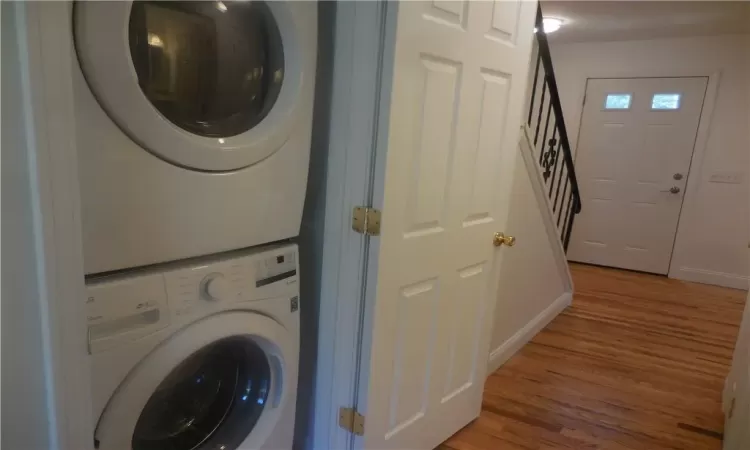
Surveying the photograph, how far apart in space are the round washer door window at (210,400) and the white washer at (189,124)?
0.32m

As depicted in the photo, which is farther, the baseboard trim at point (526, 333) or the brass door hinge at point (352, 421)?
the baseboard trim at point (526, 333)

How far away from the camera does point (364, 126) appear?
1.34 metres

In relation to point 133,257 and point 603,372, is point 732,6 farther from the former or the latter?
point 133,257

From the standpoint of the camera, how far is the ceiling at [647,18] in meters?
3.44

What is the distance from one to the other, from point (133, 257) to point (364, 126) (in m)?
0.68

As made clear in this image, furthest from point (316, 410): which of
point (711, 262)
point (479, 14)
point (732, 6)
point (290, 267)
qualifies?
point (711, 262)

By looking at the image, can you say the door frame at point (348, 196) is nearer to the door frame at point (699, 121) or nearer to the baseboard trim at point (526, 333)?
the baseboard trim at point (526, 333)

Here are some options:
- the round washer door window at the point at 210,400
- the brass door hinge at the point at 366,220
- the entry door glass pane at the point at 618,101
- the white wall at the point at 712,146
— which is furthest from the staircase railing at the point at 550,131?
the round washer door window at the point at 210,400

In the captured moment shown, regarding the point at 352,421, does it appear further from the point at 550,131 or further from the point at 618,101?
the point at 618,101

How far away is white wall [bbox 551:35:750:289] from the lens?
4211 millimetres

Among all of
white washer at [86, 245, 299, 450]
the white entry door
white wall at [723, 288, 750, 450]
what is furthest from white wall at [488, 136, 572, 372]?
the white entry door

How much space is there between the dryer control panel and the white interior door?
303 millimetres

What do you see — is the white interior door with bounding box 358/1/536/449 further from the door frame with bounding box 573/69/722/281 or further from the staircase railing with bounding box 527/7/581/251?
the door frame with bounding box 573/69/722/281

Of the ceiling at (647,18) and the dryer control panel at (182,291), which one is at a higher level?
the ceiling at (647,18)
